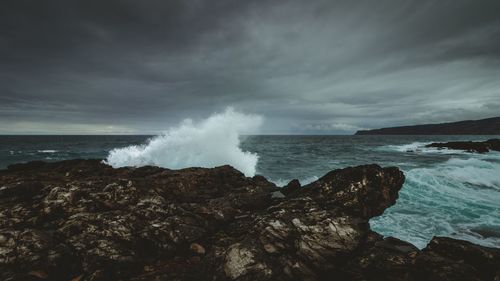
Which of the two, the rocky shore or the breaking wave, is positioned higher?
the rocky shore

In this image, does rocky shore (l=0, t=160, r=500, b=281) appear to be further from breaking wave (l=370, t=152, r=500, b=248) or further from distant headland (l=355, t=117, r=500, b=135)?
distant headland (l=355, t=117, r=500, b=135)

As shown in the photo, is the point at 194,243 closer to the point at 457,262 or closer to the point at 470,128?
the point at 457,262

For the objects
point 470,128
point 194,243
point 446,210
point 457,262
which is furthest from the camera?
point 470,128

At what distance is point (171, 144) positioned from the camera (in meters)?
25.2

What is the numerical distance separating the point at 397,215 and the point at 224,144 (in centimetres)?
1590

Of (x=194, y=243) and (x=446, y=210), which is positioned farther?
(x=446, y=210)

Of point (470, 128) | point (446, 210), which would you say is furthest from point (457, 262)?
point (470, 128)

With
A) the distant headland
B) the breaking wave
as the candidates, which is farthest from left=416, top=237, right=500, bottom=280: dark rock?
the distant headland

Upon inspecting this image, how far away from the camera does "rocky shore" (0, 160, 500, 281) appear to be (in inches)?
187

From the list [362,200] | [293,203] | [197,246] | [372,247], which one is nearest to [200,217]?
[197,246]

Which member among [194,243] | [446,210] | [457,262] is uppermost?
[457,262]

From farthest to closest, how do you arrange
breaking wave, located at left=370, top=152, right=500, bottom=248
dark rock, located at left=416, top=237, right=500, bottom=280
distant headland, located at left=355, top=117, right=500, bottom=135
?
distant headland, located at left=355, top=117, right=500, bottom=135 → breaking wave, located at left=370, top=152, right=500, bottom=248 → dark rock, located at left=416, top=237, right=500, bottom=280

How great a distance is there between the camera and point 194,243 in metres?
6.18

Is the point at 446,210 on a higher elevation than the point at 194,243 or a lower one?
lower
